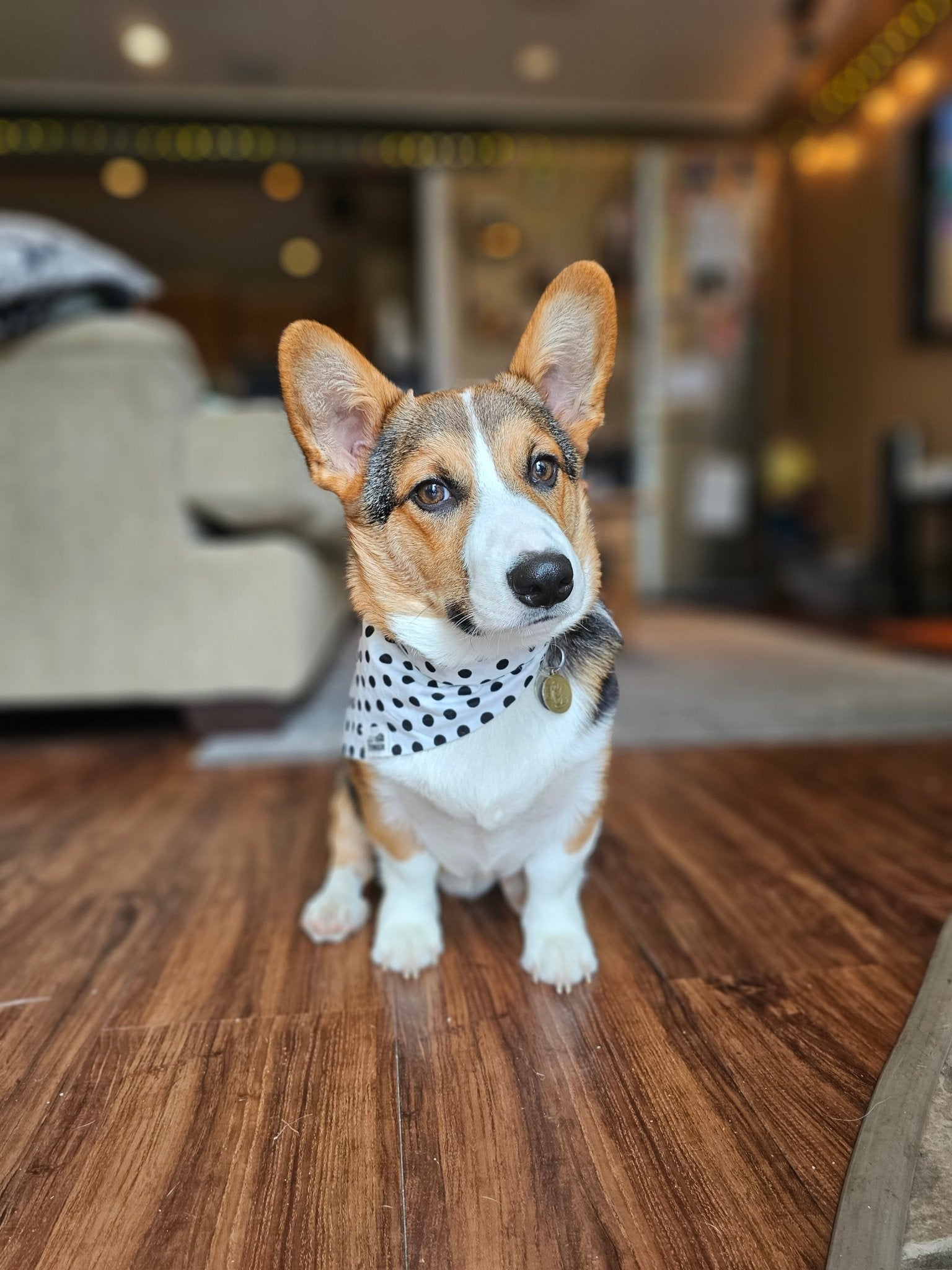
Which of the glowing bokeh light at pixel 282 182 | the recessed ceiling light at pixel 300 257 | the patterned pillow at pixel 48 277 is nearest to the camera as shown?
the patterned pillow at pixel 48 277

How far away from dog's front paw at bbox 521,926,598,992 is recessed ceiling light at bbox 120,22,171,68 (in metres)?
5.30

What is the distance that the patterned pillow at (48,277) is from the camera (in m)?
1.87

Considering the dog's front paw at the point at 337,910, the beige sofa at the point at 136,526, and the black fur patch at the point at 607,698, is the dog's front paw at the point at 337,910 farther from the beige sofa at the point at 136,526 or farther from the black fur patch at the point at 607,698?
the beige sofa at the point at 136,526

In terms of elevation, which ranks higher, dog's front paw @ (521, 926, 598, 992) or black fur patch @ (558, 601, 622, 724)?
black fur patch @ (558, 601, 622, 724)

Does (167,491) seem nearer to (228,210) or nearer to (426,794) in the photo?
(426,794)

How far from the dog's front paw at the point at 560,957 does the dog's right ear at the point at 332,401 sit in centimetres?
58

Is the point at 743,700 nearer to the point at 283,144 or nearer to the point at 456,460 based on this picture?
Result: the point at 456,460

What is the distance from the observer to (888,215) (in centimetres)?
453

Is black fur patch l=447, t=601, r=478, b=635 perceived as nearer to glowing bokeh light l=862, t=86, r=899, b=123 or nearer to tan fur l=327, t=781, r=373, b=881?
tan fur l=327, t=781, r=373, b=881

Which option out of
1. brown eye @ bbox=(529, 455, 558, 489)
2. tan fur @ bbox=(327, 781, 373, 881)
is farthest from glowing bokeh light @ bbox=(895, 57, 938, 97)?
tan fur @ bbox=(327, 781, 373, 881)

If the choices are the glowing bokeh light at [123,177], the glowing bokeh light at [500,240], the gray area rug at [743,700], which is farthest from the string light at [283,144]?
the gray area rug at [743,700]

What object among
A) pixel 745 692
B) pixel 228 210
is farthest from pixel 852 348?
pixel 228 210

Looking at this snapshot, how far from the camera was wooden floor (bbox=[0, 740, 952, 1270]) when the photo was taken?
666mm

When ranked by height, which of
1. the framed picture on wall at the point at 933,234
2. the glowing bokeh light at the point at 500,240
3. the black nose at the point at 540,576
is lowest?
the black nose at the point at 540,576
